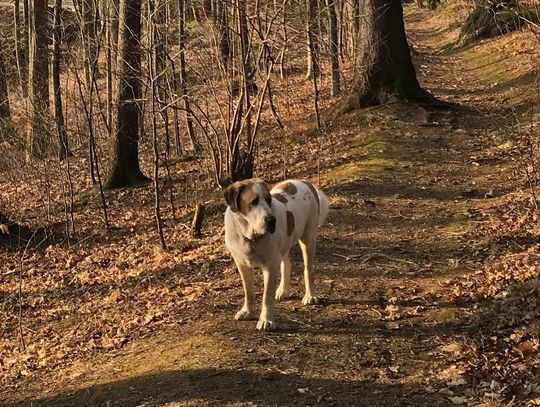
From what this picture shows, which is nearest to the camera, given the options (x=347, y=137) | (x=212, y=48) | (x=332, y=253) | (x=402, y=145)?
(x=332, y=253)

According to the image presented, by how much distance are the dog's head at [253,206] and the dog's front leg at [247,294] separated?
1.61 feet

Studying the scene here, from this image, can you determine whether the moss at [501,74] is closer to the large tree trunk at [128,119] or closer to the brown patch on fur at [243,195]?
the large tree trunk at [128,119]

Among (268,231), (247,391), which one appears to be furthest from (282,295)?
(247,391)

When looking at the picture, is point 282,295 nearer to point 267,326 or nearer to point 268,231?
point 267,326

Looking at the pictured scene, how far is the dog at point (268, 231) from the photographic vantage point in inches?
214

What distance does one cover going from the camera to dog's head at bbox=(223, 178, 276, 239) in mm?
5355

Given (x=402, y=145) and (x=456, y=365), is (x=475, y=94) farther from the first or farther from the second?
(x=456, y=365)

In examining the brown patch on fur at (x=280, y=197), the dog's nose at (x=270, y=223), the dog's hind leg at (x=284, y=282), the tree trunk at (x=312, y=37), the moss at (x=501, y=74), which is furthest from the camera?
the moss at (x=501, y=74)

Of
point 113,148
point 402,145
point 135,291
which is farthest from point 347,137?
point 135,291

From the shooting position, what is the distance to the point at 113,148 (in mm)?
13852

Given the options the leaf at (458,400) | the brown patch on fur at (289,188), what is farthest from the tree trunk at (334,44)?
the leaf at (458,400)

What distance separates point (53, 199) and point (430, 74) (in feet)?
45.6

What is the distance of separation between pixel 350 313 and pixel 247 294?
999 mm

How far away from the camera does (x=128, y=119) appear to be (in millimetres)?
13672
